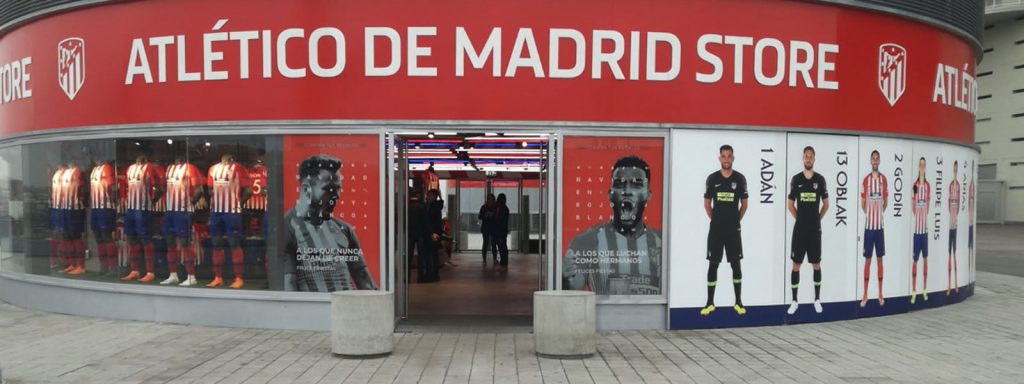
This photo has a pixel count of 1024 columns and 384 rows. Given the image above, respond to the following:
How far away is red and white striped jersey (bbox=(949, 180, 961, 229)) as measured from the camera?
35.6ft

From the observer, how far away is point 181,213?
364 inches

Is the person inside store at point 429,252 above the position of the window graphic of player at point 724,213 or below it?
below

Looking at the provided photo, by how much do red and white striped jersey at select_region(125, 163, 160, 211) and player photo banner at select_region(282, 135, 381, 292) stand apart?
2.03 metres

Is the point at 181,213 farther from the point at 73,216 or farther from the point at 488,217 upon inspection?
the point at 488,217

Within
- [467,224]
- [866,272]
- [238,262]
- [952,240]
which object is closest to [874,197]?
[866,272]

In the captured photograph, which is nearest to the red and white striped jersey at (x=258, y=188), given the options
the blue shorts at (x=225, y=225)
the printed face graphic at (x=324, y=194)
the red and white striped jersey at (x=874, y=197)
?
the blue shorts at (x=225, y=225)

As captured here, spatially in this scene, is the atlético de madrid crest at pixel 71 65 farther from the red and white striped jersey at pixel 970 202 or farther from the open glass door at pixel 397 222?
the red and white striped jersey at pixel 970 202

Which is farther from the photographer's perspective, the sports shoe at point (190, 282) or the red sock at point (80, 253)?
the red sock at point (80, 253)

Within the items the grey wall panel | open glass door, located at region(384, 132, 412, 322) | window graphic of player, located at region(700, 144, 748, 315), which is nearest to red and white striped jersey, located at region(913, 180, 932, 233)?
window graphic of player, located at region(700, 144, 748, 315)

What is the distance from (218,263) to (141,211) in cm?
143

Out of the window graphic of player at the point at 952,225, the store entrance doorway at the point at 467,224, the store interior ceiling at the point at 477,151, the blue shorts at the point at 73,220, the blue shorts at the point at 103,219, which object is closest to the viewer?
the store entrance doorway at the point at 467,224

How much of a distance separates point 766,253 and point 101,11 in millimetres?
9237

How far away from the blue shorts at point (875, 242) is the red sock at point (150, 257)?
9.49m

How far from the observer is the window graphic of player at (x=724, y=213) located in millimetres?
8820
